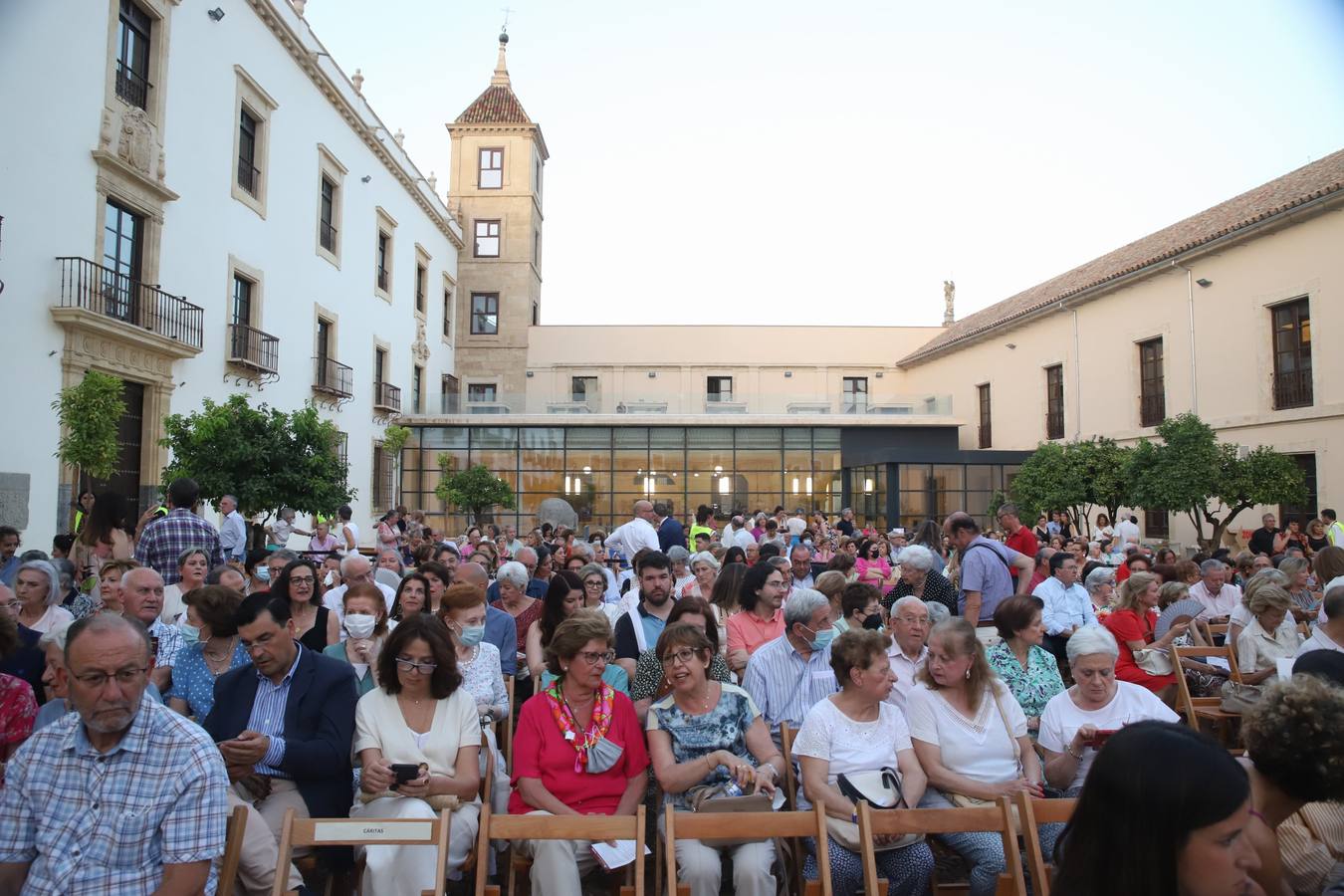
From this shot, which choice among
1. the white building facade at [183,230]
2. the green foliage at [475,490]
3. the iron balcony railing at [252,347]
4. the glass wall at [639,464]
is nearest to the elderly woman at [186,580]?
the white building facade at [183,230]

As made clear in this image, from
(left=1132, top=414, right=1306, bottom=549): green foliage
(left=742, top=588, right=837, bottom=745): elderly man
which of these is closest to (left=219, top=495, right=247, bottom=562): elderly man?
(left=742, top=588, right=837, bottom=745): elderly man

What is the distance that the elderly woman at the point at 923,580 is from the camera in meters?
6.91

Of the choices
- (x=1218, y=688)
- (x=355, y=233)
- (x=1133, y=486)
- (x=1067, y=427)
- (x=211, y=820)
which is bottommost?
(x=1218, y=688)

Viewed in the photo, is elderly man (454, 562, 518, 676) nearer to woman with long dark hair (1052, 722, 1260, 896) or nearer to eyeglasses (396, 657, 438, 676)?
eyeglasses (396, 657, 438, 676)

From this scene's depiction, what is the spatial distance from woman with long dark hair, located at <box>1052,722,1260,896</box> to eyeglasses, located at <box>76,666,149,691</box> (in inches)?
102

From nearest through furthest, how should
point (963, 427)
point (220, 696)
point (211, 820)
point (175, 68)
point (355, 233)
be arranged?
point (211, 820) → point (220, 696) → point (175, 68) → point (355, 233) → point (963, 427)

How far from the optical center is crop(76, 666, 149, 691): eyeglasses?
2.59 meters

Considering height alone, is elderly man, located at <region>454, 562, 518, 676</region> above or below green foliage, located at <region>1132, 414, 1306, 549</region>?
below

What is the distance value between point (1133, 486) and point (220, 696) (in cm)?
1856

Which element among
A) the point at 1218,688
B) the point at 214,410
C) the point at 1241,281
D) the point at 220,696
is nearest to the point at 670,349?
the point at 1241,281

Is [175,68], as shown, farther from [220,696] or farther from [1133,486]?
[1133,486]

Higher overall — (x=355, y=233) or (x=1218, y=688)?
(x=355, y=233)

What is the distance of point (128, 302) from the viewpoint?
14633mm

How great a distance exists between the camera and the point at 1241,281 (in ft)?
65.5
